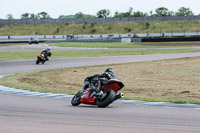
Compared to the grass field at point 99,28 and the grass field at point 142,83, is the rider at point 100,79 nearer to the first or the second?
the grass field at point 142,83

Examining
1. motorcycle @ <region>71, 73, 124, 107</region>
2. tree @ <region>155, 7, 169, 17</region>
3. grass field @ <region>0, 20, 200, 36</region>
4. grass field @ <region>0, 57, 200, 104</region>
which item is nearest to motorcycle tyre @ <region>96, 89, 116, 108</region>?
motorcycle @ <region>71, 73, 124, 107</region>

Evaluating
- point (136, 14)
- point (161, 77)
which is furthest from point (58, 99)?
point (136, 14)

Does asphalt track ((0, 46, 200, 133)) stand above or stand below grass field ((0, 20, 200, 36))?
below

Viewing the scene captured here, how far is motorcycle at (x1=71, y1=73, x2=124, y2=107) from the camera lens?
1010 centimetres

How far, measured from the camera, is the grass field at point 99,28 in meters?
113

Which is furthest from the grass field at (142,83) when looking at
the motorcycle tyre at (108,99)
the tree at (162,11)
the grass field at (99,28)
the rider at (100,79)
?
the tree at (162,11)

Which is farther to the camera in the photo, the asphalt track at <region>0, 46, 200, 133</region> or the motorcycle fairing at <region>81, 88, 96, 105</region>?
the motorcycle fairing at <region>81, 88, 96, 105</region>

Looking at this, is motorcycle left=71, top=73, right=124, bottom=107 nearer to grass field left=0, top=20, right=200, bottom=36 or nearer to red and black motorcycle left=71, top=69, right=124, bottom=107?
red and black motorcycle left=71, top=69, right=124, bottom=107

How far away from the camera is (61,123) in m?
8.17

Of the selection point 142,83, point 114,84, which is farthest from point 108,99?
point 142,83

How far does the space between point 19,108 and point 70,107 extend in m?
1.26

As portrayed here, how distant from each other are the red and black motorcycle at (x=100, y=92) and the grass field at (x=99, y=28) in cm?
10111

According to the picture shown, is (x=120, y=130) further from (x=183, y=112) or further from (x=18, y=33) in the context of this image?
(x=18, y=33)

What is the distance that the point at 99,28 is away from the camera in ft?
389
